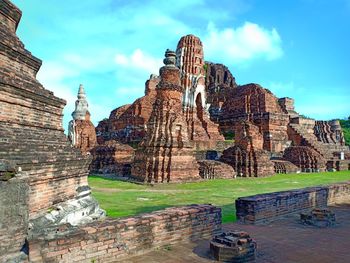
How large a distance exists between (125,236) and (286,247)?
2792mm

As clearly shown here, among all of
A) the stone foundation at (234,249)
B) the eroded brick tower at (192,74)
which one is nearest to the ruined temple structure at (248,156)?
the eroded brick tower at (192,74)

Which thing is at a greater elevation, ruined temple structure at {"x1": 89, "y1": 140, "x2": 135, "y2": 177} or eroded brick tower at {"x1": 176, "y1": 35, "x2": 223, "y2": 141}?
eroded brick tower at {"x1": 176, "y1": 35, "x2": 223, "y2": 141}

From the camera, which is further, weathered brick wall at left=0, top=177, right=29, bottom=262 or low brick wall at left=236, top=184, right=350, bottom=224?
low brick wall at left=236, top=184, right=350, bottom=224

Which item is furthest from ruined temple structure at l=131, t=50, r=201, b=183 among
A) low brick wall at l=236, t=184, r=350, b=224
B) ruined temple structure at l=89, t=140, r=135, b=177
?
low brick wall at l=236, t=184, r=350, b=224

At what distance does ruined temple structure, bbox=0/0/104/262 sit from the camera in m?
4.14

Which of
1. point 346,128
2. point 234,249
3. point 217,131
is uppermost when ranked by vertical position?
point 346,128

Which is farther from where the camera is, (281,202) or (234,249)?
(281,202)

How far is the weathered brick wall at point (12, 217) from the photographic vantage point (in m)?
4.01

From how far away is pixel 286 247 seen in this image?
5.54 metres

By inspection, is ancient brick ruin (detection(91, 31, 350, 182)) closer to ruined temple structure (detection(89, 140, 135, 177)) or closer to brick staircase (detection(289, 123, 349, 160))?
brick staircase (detection(289, 123, 349, 160))

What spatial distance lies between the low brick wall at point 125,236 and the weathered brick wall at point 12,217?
22cm

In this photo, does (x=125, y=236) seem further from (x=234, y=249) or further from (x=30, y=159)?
(x=30, y=159)

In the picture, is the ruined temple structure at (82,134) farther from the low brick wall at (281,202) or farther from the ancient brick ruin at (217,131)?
the low brick wall at (281,202)

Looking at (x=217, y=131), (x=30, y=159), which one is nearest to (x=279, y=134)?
(x=217, y=131)
